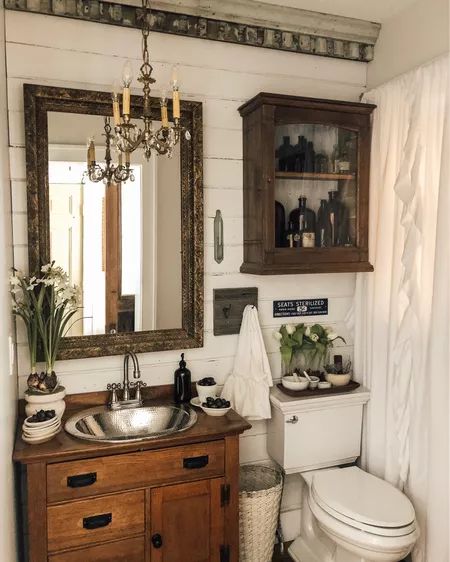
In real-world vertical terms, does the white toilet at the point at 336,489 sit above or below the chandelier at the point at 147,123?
below

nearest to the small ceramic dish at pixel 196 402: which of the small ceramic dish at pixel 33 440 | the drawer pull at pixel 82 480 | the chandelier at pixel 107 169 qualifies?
the drawer pull at pixel 82 480

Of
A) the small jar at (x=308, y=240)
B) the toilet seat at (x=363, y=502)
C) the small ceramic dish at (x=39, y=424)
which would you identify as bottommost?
the toilet seat at (x=363, y=502)

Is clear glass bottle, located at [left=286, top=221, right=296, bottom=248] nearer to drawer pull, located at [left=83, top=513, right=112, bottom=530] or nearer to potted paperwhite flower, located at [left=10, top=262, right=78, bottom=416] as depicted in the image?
potted paperwhite flower, located at [left=10, top=262, right=78, bottom=416]

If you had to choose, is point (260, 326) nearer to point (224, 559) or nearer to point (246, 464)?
point (246, 464)

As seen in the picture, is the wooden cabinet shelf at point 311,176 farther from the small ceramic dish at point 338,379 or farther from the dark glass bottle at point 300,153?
the small ceramic dish at point 338,379

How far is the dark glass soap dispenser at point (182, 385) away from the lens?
87.7 inches

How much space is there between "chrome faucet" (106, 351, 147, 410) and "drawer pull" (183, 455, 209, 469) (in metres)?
0.37

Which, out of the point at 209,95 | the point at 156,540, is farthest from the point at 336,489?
the point at 209,95

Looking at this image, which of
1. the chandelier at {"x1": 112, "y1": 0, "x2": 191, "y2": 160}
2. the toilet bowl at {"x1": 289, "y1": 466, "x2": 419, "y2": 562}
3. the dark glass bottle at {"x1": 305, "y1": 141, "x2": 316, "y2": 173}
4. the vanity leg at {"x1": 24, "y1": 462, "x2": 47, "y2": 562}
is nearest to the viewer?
the chandelier at {"x1": 112, "y1": 0, "x2": 191, "y2": 160}

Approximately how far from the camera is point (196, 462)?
75.5 inches

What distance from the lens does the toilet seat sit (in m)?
1.85

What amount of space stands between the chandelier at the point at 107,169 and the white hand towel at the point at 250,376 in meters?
0.85

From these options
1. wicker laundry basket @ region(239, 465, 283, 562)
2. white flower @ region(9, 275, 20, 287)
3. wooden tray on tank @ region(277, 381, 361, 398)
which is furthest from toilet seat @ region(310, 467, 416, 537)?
white flower @ region(9, 275, 20, 287)

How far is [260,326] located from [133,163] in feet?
3.25
